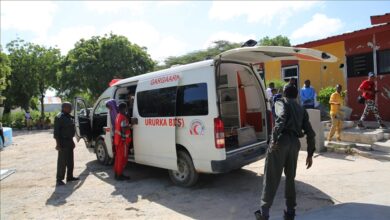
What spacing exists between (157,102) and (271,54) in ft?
7.90

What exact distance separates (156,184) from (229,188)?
1.63 m

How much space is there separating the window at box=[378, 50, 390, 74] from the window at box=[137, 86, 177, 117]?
786 cm

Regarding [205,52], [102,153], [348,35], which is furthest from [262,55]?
[205,52]

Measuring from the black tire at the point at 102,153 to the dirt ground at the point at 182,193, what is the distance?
1.49 feet

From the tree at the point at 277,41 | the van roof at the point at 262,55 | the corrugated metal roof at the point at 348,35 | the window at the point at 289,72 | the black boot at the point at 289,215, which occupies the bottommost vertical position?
the black boot at the point at 289,215

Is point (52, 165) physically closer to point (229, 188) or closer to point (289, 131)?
→ point (229, 188)

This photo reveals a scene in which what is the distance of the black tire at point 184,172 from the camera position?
6.86m

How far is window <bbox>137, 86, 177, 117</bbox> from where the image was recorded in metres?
7.08

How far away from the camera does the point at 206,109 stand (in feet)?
20.8

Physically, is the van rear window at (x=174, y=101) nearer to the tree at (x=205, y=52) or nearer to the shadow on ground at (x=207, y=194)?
the shadow on ground at (x=207, y=194)

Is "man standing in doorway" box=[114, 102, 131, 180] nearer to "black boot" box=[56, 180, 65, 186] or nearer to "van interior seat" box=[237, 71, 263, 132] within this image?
"black boot" box=[56, 180, 65, 186]

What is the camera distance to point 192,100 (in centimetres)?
666

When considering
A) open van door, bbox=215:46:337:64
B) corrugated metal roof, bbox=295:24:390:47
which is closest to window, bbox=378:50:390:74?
corrugated metal roof, bbox=295:24:390:47

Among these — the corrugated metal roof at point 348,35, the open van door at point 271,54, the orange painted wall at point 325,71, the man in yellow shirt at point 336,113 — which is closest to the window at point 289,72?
the orange painted wall at point 325,71
